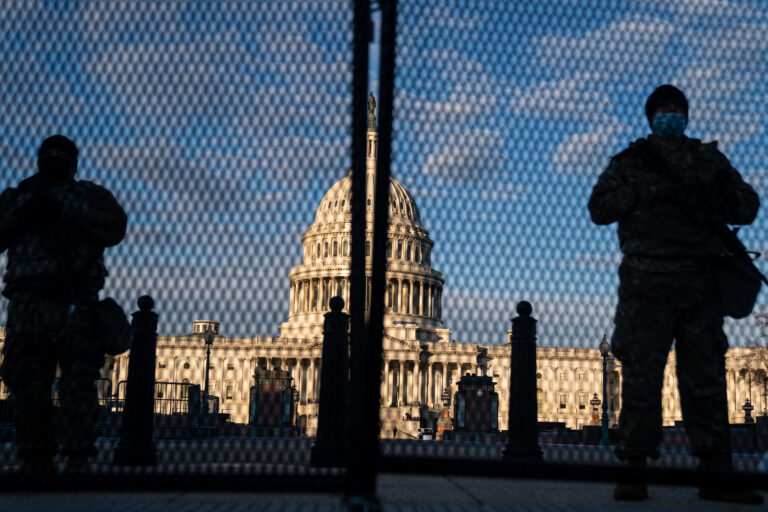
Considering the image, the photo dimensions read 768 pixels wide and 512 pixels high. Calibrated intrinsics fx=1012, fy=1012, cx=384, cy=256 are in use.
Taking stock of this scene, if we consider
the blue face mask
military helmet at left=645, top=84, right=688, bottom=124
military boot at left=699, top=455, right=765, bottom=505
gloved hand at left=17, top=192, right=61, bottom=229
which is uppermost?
military helmet at left=645, top=84, right=688, bottom=124

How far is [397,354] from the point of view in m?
86.4

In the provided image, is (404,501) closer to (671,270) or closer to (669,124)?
(671,270)

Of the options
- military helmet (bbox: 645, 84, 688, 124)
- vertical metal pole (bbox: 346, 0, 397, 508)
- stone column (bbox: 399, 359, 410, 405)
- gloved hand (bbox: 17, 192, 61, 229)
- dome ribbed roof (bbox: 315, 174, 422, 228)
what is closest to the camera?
vertical metal pole (bbox: 346, 0, 397, 508)

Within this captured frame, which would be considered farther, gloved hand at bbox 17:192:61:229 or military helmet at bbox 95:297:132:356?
military helmet at bbox 95:297:132:356

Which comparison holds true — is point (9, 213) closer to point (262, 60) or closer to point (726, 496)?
point (262, 60)

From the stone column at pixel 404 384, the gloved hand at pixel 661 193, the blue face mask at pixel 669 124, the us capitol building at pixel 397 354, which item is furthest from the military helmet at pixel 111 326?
the stone column at pixel 404 384

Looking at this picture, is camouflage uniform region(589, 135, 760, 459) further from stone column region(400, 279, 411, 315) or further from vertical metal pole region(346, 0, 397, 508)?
stone column region(400, 279, 411, 315)

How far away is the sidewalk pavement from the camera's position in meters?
5.31

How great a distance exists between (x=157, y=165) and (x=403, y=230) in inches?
106

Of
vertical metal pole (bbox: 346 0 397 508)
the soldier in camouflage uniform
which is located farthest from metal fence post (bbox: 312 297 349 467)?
vertical metal pole (bbox: 346 0 397 508)

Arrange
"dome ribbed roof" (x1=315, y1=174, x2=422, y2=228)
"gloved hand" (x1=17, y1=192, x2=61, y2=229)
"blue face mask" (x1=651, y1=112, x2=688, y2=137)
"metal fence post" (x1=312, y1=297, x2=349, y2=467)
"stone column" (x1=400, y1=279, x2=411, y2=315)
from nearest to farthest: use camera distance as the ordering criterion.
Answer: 1. "dome ribbed roof" (x1=315, y1=174, x2=422, y2=228)
2. "blue face mask" (x1=651, y1=112, x2=688, y2=137)
3. "gloved hand" (x1=17, y1=192, x2=61, y2=229)
4. "metal fence post" (x1=312, y1=297, x2=349, y2=467)
5. "stone column" (x1=400, y1=279, x2=411, y2=315)

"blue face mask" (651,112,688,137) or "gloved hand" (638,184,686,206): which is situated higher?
"blue face mask" (651,112,688,137)

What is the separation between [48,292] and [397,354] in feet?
262

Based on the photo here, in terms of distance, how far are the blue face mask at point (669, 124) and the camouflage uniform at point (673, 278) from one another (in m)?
0.10
